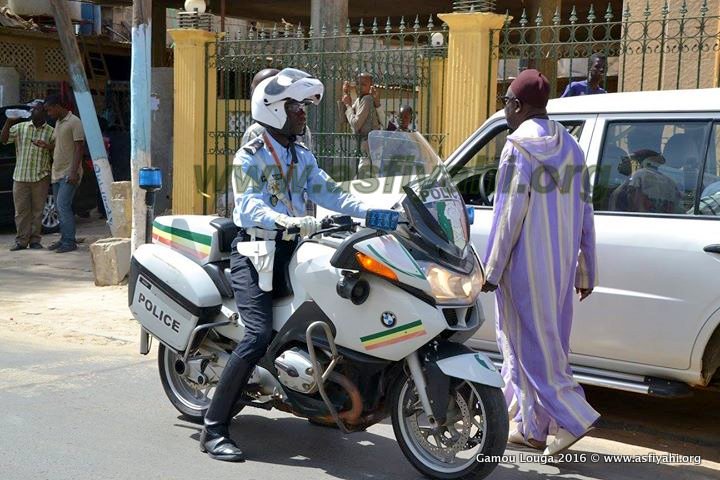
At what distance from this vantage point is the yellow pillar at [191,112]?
34.8 ft

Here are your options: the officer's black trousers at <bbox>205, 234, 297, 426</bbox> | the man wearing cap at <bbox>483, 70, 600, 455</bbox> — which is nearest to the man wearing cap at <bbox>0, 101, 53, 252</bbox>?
the officer's black trousers at <bbox>205, 234, 297, 426</bbox>

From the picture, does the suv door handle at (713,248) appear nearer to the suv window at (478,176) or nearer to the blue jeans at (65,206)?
the suv window at (478,176)

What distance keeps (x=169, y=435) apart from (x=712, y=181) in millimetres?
3152

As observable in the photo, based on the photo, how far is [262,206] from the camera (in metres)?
4.46

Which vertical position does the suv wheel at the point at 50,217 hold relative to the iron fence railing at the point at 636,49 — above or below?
below

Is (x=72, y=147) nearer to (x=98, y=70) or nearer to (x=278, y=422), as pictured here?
(x=278, y=422)

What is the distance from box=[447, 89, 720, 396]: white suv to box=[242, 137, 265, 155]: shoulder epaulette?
71.4 inches

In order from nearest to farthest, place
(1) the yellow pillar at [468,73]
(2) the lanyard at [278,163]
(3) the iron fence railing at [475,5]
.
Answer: (2) the lanyard at [278,163], (3) the iron fence railing at [475,5], (1) the yellow pillar at [468,73]

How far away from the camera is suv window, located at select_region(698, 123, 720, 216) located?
15.8ft

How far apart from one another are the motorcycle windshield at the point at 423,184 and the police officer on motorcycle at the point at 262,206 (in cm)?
29

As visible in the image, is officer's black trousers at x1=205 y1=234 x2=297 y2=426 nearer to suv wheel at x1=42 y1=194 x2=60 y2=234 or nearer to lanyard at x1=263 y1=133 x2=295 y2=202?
lanyard at x1=263 y1=133 x2=295 y2=202

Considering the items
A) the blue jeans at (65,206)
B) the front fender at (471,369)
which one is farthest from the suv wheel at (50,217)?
the front fender at (471,369)

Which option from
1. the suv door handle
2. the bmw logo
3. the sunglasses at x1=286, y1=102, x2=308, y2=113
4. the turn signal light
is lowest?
the bmw logo

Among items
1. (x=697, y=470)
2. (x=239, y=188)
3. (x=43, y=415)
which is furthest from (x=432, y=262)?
(x=43, y=415)
